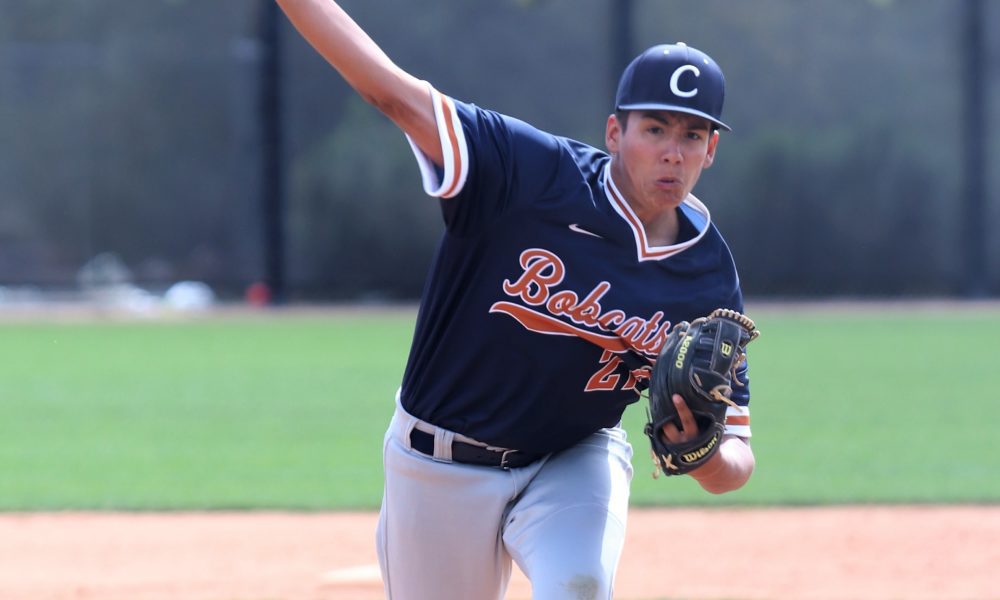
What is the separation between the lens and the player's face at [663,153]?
9.14 feet

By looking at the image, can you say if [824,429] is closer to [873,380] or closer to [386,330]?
[873,380]

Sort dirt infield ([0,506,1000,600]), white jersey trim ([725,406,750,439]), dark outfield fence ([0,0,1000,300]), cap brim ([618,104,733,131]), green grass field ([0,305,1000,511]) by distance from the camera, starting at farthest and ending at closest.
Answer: dark outfield fence ([0,0,1000,300])
green grass field ([0,305,1000,511])
dirt infield ([0,506,1000,600])
white jersey trim ([725,406,750,439])
cap brim ([618,104,733,131])

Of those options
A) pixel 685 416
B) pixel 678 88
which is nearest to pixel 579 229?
pixel 678 88

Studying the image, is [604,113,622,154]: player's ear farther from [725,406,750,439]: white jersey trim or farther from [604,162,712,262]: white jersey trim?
[725,406,750,439]: white jersey trim

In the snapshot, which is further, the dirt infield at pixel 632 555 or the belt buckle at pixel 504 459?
the dirt infield at pixel 632 555

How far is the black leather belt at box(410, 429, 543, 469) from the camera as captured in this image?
297 cm

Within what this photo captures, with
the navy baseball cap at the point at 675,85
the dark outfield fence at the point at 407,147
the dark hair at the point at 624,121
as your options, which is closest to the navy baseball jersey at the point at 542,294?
the dark hair at the point at 624,121

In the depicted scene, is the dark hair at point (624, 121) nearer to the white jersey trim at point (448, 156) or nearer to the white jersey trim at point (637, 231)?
the white jersey trim at point (637, 231)

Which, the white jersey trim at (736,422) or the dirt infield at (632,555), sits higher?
the white jersey trim at (736,422)

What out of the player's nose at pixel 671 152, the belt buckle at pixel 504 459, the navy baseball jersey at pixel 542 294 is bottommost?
the belt buckle at pixel 504 459

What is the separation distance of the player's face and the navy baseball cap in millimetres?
31

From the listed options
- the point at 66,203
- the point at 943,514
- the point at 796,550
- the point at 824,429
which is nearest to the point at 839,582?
the point at 796,550

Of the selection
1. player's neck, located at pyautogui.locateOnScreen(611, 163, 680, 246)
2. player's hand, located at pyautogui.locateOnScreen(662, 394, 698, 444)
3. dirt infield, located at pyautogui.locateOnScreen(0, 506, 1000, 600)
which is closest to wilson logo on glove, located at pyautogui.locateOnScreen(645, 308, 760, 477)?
player's hand, located at pyautogui.locateOnScreen(662, 394, 698, 444)

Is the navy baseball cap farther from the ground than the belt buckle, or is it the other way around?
the navy baseball cap
